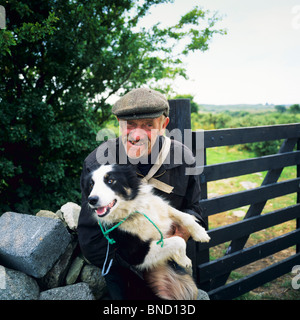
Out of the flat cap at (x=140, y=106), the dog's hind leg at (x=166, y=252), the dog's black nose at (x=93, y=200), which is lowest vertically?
the dog's hind leg at (x=166, y=252)

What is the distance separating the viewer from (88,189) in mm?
1706

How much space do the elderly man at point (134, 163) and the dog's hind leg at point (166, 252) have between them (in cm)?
14

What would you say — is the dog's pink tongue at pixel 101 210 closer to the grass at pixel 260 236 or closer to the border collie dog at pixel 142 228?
the border collie dog at pixel 142 228

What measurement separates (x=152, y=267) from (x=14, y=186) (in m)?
3.46

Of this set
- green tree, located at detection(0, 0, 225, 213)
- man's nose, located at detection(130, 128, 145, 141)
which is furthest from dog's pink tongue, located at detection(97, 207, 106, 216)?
green tree, located at detection(0, 0, 225, 213)

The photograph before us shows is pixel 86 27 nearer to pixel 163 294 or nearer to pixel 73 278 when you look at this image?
pixel 73 278

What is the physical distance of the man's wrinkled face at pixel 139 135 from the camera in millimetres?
1762

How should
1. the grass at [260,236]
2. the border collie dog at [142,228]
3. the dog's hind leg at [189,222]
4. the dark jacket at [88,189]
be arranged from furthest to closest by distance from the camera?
the grass at [260,236]
the dog's hind leg at [189,222]
the dark jacket at [88,189]
the border collie dog at [142,228]

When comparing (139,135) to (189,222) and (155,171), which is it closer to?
(155,171)

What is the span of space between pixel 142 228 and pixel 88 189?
0.41 metres

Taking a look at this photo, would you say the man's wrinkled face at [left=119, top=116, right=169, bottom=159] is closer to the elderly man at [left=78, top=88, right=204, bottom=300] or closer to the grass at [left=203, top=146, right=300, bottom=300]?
the elderly man at [left=78, top=88, right=204, bottom=300]

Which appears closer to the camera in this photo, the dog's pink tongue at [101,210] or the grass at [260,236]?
the dog's pink tongue at [101,210]

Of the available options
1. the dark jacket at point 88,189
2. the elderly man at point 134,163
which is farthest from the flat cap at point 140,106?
the dark jacket at point 88,189
